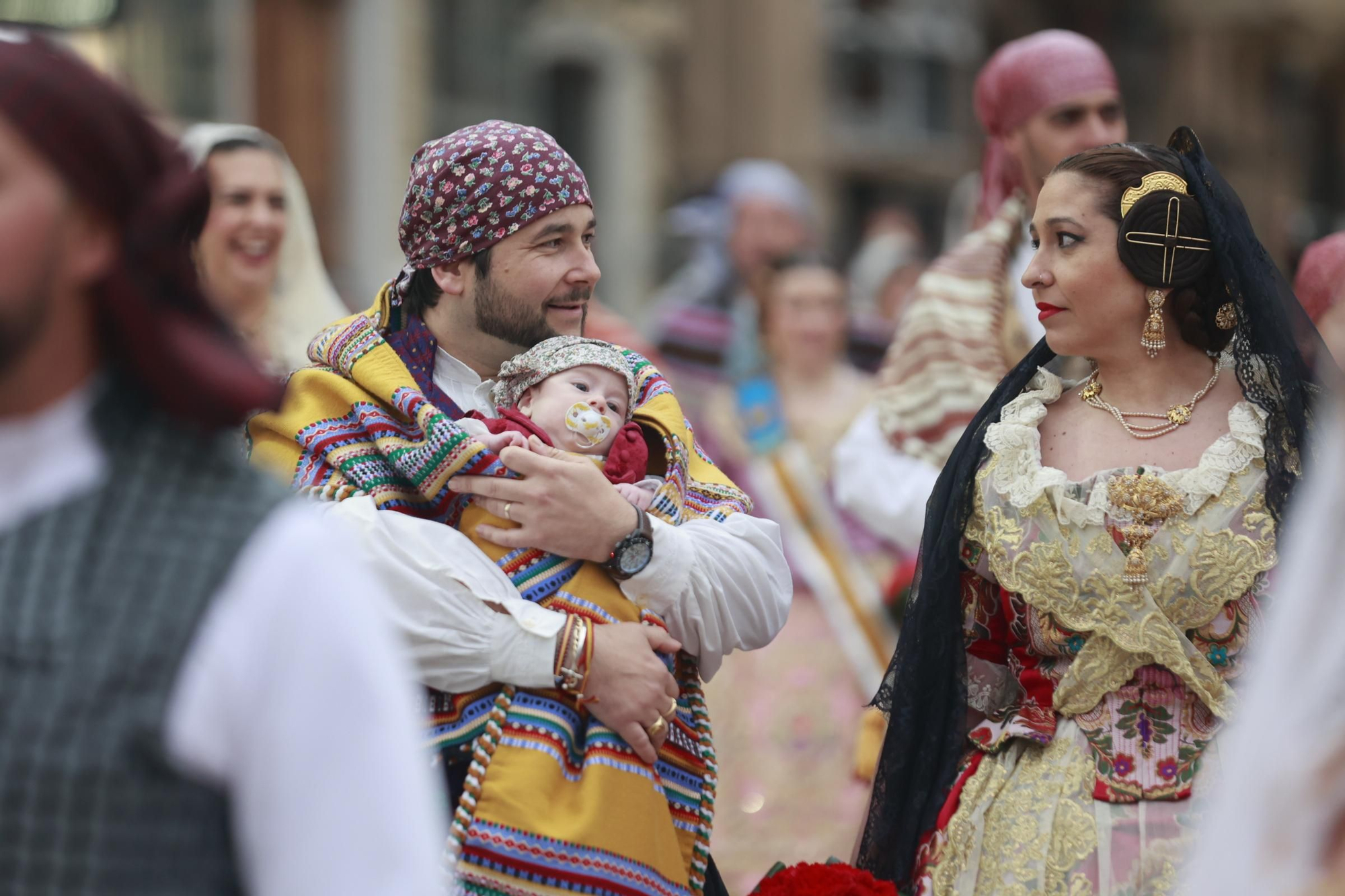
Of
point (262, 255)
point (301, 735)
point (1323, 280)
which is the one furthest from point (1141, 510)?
point (262, 255)

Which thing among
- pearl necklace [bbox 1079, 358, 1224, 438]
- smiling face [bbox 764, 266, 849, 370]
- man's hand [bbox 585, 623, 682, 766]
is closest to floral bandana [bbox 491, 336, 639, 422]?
man's hand [bbox 585, 623, 682, 766]

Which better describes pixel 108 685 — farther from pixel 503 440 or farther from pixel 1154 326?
pixel 1154 326

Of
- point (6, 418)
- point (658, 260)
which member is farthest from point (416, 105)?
point (6, 418)

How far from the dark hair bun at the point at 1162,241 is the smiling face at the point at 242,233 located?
2540mm

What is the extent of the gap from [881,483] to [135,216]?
10.7ft

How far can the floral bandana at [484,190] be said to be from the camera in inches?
135

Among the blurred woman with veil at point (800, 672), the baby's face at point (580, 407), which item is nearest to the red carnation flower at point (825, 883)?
the baby's face at point (580, 407)

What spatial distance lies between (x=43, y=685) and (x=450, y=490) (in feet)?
4.57

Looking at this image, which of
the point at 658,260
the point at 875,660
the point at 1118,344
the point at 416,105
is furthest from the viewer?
the point at 658,260

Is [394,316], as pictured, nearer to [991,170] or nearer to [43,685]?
[43,685]

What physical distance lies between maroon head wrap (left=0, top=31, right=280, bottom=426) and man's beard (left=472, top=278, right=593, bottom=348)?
1469 mm

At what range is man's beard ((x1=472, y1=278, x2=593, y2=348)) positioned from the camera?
345cm

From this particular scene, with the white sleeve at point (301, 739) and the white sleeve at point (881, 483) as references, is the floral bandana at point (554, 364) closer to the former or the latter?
the white sleeve at point (301, 739)

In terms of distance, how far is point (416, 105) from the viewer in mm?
15383
